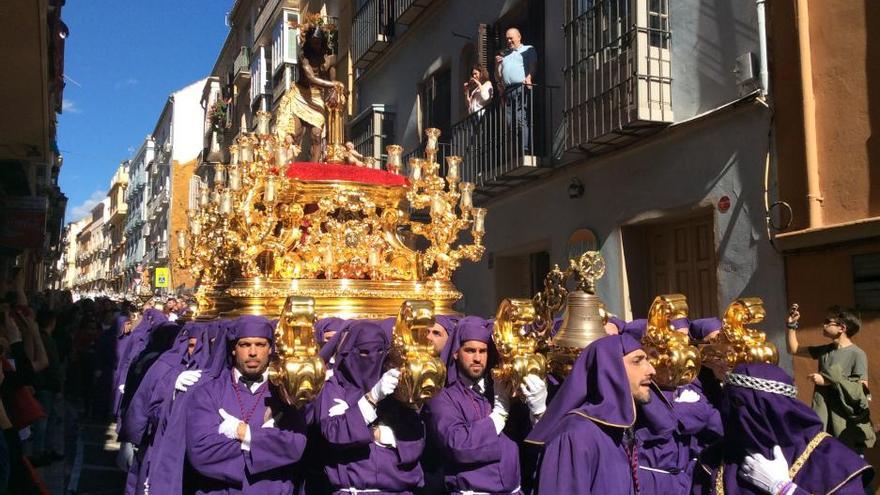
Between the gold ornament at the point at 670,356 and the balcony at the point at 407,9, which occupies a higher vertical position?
the balcony at the point at 407,9

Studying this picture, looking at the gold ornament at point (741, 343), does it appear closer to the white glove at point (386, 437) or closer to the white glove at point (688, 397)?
the white glove at point (688, 397)

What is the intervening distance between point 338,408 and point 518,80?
662 centimetres

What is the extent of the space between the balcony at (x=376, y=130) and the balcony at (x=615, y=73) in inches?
249

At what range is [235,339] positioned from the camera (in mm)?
3596

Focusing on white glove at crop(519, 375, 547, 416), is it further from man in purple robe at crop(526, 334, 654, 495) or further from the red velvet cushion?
the red velvet cushion

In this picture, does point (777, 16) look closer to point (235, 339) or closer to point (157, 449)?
point (235, 339)

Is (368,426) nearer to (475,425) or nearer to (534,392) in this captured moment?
(475,425)

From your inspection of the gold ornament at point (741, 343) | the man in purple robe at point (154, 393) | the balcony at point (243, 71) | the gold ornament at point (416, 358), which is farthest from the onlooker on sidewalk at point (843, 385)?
the balcony at point (243, 71)

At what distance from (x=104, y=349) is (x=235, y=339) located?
671cm

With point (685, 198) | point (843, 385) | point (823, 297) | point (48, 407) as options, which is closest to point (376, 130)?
point (685, 198)

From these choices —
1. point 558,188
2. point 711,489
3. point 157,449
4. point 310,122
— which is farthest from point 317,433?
point 558,188

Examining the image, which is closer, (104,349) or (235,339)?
(235,339)

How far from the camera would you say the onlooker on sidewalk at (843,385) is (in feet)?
15.9

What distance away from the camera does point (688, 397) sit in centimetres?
409
